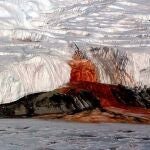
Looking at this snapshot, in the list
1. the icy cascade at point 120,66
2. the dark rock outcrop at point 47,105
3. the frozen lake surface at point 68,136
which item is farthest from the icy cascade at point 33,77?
the frozen lake surface at point 68,136

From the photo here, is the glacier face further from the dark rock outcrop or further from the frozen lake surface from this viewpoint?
the frozen lake surface

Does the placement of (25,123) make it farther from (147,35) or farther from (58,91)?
(147,35)

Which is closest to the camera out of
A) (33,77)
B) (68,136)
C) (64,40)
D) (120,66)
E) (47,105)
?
(68,136)

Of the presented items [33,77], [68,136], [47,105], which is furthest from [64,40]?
[68,136]

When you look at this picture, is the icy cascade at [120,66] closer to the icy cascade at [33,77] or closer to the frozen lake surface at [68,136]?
the icy cascade at [33,77]

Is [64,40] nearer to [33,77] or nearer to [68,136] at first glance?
[33,77]

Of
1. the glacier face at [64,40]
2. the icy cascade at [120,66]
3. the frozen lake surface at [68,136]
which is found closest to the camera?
the frozen lake surface at [68,136]

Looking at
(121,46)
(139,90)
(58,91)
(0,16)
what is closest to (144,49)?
(121,46)
